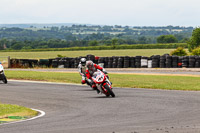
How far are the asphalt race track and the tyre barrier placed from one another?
1760 centimetres

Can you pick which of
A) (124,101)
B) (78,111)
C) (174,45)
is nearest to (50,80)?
(124,101)

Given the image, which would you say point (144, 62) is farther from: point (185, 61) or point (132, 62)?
point (185, 61)

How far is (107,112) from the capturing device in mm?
12305

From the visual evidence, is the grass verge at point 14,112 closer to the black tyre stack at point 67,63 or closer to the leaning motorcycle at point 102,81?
the leaning motorcycle at point 102,81

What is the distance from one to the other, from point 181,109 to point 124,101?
2881 mm

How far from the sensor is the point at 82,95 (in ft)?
57.8

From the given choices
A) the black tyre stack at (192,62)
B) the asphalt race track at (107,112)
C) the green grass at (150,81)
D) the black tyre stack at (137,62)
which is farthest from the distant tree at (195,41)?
the asphalt race track at (107,112)

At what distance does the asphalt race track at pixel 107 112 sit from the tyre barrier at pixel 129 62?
1760cm

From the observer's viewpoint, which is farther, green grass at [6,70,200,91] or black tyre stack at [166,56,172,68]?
black tyre stack at [166,56,172,68]

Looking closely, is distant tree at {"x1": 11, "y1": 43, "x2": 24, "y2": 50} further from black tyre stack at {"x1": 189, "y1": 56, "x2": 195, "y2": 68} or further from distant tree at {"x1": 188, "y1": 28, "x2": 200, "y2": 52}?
black tyre stack at {"x1": 189, "y1": 56, "x2": 195, "y2": 68}

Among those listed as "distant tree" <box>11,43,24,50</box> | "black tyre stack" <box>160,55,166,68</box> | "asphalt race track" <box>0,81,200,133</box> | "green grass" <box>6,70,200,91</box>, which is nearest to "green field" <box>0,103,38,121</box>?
"asphalt race track" <box>0,81,200,133</box>

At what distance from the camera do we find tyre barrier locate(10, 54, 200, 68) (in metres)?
37.1

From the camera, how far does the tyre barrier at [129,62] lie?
37125 millimetres

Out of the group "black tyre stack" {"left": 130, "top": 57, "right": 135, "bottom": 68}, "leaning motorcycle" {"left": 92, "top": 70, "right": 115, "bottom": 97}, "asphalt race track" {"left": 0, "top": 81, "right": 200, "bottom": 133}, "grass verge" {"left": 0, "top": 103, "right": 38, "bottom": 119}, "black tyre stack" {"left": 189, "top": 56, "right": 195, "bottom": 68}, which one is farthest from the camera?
"black tyre stack" {"left": 130, "top": 57, "right": 135, "bottom": 68}
